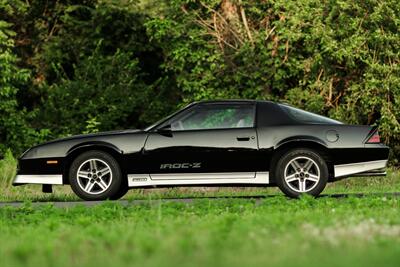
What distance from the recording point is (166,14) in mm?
30469

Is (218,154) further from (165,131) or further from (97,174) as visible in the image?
(97,174)

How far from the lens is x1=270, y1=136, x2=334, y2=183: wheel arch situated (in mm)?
12859

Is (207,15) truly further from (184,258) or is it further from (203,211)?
(184,258)

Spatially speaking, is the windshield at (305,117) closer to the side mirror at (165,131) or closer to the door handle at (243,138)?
the door handle at (243,138)

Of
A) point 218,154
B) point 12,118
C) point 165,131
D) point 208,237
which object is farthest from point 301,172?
point 12,118

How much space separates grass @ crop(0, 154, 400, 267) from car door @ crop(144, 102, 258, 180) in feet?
6.98

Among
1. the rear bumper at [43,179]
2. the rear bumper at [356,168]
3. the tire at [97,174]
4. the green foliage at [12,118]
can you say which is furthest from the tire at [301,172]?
the green foliage at [12,118]

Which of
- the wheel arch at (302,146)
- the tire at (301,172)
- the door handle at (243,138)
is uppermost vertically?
the door handle at (243,138)

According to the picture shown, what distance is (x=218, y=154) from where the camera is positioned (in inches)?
513

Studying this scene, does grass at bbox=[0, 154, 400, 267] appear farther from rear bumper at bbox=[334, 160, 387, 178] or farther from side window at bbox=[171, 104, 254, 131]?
side window at bbox=[171, 104, 254, 131]

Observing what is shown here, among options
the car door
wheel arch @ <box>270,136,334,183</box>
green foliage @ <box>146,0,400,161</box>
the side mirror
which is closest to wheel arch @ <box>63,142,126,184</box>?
the car door

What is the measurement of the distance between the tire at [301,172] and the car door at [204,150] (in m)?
0.44

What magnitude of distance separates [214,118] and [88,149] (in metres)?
1.87

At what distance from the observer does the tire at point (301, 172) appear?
12.8 meters
